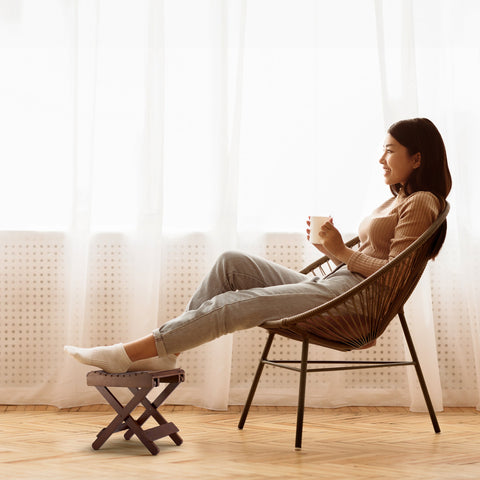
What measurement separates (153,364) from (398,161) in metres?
1.03

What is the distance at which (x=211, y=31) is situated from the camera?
3289mm

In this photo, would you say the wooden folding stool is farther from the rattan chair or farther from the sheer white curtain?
the sheer white curtain

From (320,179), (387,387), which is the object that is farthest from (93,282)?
(387,387)

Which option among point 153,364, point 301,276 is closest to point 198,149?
point 301,276

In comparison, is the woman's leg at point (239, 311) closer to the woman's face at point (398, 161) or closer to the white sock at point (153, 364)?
the white sock at point (153, 364)

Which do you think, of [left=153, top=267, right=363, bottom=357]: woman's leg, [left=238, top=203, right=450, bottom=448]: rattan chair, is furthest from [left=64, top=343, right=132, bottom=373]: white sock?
[left=238, top=203, right=450, bottom=448]: rattan chair

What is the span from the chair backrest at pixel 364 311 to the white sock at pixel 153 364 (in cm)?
31

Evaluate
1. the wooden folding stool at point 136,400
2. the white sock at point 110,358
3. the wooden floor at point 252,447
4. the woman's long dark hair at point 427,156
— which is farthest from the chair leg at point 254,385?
the woman's long dark hair at point 427,156

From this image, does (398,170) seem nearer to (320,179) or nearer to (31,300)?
(320,179)

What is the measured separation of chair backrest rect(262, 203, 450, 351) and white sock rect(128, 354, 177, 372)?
1.02ft

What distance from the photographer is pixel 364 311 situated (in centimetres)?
233

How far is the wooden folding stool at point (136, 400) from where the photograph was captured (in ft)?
7.14

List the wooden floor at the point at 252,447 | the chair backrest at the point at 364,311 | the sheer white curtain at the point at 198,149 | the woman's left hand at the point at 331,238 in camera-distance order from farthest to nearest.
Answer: the sheer white curtain at the point at 198,149 → the woman's left hand at the point at 331,238 → the chair backrest at the point at 364,311 → the wooden floor at the point at 252,447

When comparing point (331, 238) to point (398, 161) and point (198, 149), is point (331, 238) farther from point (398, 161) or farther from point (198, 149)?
point (198, 149)
